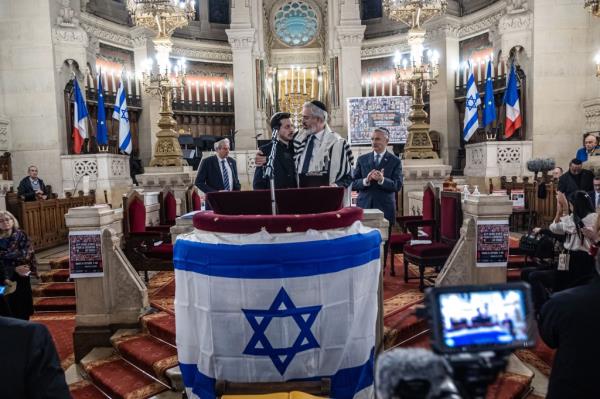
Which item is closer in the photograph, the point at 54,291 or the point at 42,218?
the point at 54,291

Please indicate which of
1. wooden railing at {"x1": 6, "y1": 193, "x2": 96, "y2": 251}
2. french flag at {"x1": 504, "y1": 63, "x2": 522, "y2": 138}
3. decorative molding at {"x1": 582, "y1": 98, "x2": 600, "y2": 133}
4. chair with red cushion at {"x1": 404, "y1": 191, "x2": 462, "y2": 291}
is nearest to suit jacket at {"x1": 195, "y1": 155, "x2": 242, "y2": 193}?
chair with red cushion at {"x1": 404, "y1": 191, "x2": 462, "y2": 291}

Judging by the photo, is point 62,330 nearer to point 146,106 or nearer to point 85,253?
point 85,253

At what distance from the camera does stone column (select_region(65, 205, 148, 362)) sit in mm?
3879

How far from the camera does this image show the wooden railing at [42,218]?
7098 millimetres

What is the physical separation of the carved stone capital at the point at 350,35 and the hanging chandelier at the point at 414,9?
736 centimetres

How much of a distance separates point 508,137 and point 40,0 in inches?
484

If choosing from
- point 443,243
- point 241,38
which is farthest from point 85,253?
point 241,38

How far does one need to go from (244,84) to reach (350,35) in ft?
13.4

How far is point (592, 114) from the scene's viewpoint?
11.0m

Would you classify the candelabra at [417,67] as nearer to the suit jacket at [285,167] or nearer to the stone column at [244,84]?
the suit jacket at [285,167]

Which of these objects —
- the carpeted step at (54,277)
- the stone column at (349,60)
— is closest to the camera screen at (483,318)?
the carpeted step at (54,277)

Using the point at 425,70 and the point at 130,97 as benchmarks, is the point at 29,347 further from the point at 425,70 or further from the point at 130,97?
the point at 130,97

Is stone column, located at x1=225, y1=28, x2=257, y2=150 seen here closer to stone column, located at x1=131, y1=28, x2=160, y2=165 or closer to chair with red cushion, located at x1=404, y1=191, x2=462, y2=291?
stone column, located at x1=131, y1=28, x2=160, y2=165

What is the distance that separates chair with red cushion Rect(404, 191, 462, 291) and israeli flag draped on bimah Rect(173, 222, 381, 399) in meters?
1.87
